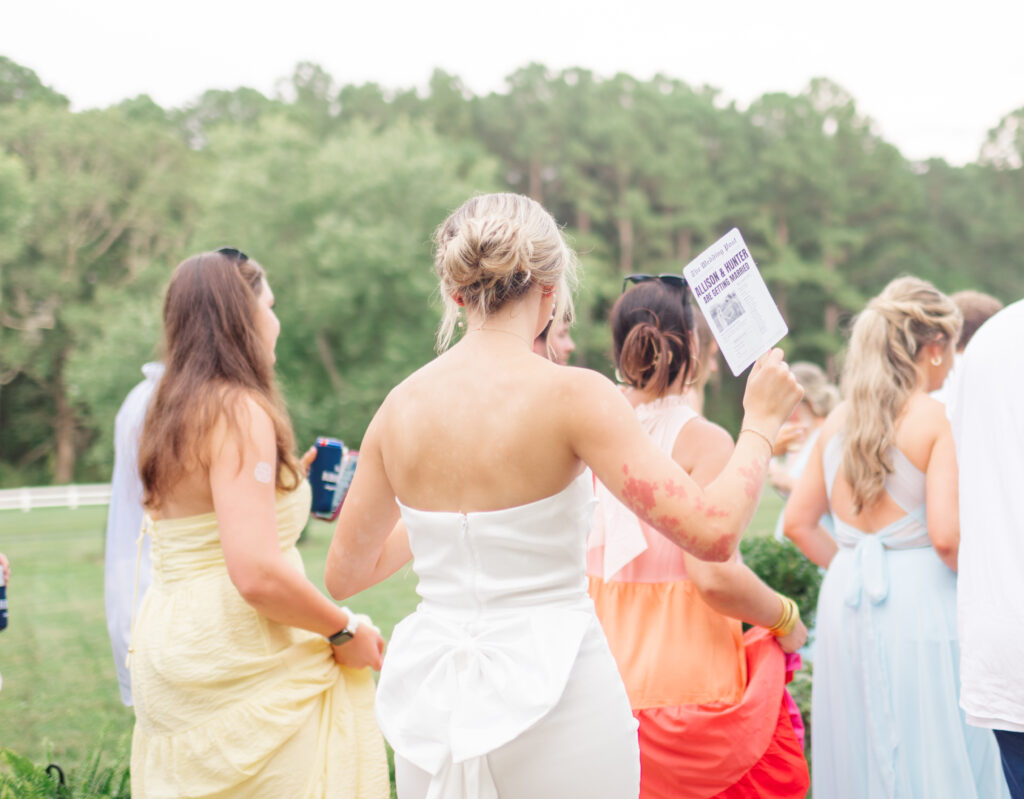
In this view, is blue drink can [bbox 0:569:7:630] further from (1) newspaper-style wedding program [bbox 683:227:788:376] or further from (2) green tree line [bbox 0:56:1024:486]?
(2) green tree line [bbox 0:56:1024:486]

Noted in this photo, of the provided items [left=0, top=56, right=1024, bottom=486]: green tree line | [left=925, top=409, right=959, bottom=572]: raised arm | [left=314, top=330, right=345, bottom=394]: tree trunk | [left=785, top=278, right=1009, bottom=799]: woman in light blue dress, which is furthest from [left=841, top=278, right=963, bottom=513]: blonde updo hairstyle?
[left=314, top=330, right=345, bottom=394]: tree trunk

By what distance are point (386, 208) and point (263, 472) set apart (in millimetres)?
32646

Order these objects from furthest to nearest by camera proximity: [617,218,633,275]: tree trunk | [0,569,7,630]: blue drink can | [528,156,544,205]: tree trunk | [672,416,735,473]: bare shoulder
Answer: [528,156,544,205]: tree trunk < [617,218,633,275]: tree trunk < [672,416,735,473]: bare shoulder < [0,569,7,630]: blue drink can

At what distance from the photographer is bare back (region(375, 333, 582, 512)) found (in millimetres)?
1972

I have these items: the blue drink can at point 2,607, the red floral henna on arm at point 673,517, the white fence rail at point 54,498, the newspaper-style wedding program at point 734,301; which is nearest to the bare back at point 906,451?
the newspaper-style wedding program at point 734,301

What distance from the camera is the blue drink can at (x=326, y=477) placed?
320cm

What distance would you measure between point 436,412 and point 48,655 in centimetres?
939

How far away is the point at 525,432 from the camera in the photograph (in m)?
1.97

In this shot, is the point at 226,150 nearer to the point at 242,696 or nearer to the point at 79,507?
the point at 79,507

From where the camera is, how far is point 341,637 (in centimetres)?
304

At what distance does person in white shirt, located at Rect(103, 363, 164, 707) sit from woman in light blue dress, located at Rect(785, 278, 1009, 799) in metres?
2.74

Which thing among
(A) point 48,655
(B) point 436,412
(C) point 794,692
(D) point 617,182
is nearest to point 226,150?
(D) point 617,182

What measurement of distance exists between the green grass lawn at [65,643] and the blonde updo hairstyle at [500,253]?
3.32 metres

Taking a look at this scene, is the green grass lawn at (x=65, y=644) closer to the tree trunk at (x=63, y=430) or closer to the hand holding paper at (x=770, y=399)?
the hand holding paper at (x=770, y=399)
